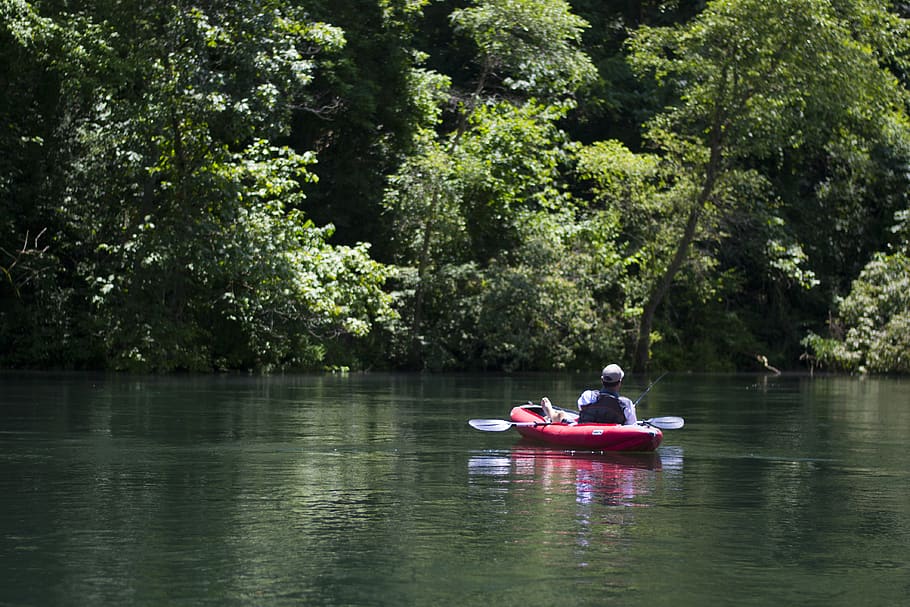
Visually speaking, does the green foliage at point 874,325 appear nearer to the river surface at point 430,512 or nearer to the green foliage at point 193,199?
the green foliage at point 193,199

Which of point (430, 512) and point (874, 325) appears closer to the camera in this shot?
point (430, 512)

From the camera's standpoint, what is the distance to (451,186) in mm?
41188

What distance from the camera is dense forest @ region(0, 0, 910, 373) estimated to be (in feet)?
117

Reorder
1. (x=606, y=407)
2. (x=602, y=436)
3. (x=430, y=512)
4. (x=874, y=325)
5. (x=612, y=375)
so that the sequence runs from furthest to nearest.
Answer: (x=874, y=325) → (x=606, y=407) → (x=602, y=436) → (x=612, y=375) → (x=430, y=512)

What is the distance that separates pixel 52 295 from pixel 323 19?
10945 millimetres

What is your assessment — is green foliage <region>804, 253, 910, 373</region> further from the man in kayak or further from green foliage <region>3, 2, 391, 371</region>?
the man in kayak

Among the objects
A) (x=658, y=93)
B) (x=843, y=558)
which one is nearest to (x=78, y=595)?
(x=843, y=558)

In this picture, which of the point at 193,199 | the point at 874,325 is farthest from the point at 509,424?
the point at 874,325

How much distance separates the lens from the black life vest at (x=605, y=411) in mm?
16953

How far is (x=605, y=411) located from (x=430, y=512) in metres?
5.57

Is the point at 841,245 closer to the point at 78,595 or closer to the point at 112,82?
the point at 112,82

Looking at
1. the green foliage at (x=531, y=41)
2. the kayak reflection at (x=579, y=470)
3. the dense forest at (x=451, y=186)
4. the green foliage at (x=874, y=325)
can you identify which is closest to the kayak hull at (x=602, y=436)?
the kayak reflection at (x=579, y=470)

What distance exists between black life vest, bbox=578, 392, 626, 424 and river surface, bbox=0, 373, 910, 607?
443mm

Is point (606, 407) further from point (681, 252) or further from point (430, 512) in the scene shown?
point (681, 252)
